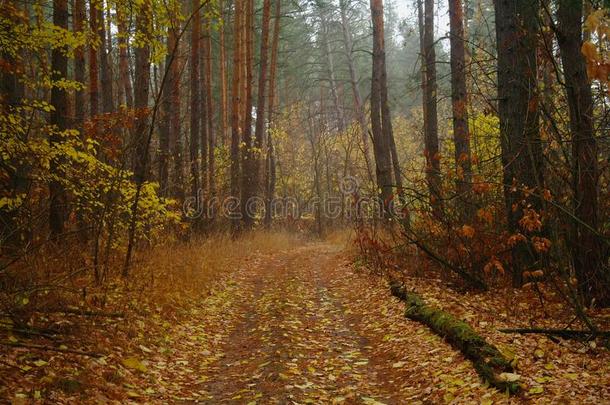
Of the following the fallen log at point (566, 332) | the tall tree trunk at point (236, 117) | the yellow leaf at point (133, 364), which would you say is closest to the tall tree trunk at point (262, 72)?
the tall tree trunk at point (236, 117)

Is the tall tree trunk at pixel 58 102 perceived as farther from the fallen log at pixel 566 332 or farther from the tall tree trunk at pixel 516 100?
the fallen log at pixel 566 332

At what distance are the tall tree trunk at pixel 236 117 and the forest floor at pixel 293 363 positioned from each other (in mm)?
10145

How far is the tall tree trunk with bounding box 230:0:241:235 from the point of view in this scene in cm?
1839

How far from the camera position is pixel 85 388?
4785 mm

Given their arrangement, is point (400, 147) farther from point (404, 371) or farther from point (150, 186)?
point (404, 371)

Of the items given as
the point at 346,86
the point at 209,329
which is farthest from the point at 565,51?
the point at 346,86

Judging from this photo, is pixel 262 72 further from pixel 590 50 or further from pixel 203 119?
pixel 590 50

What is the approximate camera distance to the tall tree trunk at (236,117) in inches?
724

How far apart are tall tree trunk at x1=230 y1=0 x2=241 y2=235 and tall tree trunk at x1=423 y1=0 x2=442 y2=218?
6.88 m

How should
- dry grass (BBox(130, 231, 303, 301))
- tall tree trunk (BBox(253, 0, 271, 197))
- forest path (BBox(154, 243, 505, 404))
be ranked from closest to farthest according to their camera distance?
forest path (BBox(154, 243, 505, 404)) < dry grass (BBox(130, 231, 303, 301)) < tall tree trunk (BBox(253, 0, 271, 197))

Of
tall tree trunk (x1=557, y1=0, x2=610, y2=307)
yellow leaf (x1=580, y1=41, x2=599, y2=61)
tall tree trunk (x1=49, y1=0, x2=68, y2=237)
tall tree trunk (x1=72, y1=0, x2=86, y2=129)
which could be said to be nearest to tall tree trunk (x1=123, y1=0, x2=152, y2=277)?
tall tree trunk (x1=49, y1=0, x2=68, y2=237)

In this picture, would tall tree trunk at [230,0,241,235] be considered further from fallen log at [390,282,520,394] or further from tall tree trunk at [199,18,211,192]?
fallen log at [390,282,520,394]

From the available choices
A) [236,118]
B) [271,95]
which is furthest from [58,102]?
[271,95]

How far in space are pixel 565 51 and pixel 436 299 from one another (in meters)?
3.97
